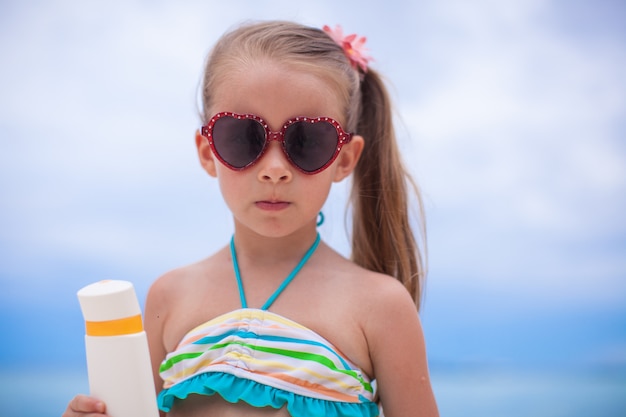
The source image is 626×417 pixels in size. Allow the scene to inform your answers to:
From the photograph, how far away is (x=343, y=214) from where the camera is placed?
2.51 m

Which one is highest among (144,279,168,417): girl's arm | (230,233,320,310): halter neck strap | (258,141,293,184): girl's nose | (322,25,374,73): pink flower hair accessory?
(322,25,374,73): pink flower hair accessory

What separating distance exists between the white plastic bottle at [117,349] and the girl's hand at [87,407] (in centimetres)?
1

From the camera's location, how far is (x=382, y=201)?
95.3 inches

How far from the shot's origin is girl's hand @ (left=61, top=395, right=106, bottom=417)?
173cm

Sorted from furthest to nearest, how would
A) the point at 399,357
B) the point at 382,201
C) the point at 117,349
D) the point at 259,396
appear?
the point at 382,201 → the point at 399,357 → the point at 259,396 → the point at 117,349

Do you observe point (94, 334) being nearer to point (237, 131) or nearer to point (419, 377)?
point (237, 131)

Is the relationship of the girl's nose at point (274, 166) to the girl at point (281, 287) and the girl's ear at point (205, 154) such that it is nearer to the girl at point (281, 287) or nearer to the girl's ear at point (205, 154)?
the girl at point (281, 287)

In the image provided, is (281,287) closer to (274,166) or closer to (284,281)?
(284,281)

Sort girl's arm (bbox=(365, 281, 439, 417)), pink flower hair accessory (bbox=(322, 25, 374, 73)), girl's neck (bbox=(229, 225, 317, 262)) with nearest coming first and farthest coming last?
girl's arm (bbox=(365, 281, 439, 417))
girl's neck (bbox=(229, 225, 317, 262))
pink flower hair accessory (bbox=(322, 25, 374, 73))

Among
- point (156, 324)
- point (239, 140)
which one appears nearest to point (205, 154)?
point (239, 140)

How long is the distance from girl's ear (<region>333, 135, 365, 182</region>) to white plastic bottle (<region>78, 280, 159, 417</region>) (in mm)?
750

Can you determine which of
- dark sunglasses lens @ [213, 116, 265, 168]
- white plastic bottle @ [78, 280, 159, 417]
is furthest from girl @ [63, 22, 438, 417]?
white plastic bottle @ [78, 280, 159, 417]

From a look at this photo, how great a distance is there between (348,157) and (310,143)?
25 cm

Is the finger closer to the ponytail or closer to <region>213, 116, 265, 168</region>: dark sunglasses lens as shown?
<region>213, 116, 265, 168</region>: dark sunglasses lens
